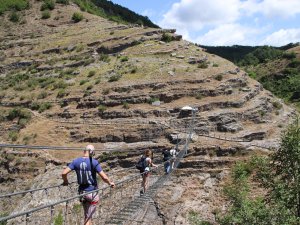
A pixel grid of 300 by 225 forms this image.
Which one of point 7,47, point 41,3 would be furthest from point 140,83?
point 41,3

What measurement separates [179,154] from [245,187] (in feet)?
14.4

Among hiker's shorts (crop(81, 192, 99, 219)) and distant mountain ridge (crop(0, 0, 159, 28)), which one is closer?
hiker's shorts (crop(81, 192, 99, 219))

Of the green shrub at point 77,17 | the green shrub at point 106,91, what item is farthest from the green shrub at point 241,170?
the green shrub at point 77,17

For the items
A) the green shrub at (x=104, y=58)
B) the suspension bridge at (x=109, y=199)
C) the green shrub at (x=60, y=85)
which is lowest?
the suspension bridge at (x=109, y=199)

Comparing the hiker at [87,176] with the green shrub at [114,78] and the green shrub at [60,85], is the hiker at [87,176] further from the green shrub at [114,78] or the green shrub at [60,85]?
the green shrub at [60,85]

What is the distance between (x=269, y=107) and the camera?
32375 mm

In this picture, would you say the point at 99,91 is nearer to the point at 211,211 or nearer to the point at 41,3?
the point at 211,211

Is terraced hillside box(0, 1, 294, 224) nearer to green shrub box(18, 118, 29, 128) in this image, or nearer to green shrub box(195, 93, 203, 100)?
green shrub box(195, 93, 203, 100)

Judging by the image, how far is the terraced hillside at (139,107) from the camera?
27047 millimetres

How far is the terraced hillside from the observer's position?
88.7ft

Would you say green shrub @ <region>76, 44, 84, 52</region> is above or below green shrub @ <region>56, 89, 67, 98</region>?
above

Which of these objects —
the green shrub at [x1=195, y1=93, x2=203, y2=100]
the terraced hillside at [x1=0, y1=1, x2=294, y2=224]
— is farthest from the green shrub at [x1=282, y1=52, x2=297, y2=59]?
the green shrub at [x1=195, y1=93, x2=203, y2=100]

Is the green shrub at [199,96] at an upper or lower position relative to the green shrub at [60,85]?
lower

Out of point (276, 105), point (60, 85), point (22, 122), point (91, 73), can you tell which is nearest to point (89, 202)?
point (22, 122)
